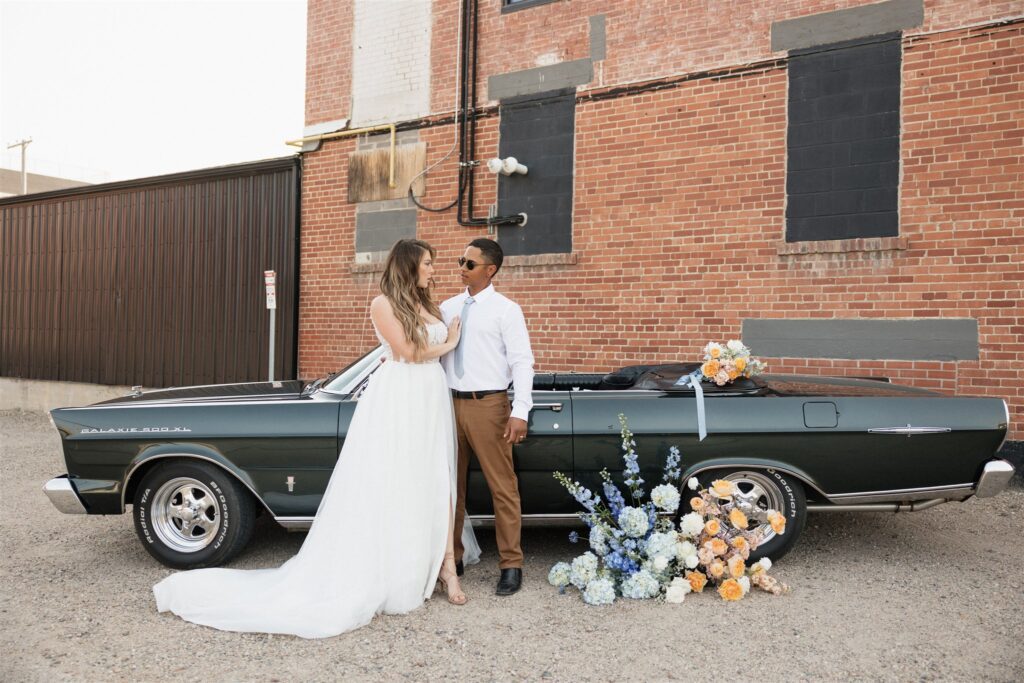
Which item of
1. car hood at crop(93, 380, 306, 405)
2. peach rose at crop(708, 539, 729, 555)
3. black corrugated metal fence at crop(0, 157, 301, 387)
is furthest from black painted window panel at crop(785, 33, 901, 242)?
black corrugated metal fence at crop(0, 157, 301, 387)

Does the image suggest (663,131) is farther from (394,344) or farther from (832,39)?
(394,344)

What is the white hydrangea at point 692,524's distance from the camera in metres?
3.86

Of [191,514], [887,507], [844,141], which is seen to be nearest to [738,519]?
[887,507]

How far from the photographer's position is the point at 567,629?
344cm

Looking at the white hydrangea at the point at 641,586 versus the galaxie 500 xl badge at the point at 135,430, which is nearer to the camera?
the white hydrangea at the point at 641,586

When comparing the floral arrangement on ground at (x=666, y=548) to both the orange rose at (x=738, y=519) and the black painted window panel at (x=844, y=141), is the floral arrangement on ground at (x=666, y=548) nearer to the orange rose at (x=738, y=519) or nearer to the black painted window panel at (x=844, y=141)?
the orange rose at (x=738, y=519)

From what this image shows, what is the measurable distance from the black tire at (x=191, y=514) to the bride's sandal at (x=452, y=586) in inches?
46.8

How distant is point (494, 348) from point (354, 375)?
39.9 inches

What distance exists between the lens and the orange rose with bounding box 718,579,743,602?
3.77m

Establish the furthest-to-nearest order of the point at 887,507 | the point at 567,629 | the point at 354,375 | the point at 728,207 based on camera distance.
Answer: the point at 728,207
the point at 354,375
the point at 887,507
the point at 567,629

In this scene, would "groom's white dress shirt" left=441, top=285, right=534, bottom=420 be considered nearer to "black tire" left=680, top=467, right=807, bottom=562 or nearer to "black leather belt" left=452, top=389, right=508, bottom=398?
"black leather belt" left=452, top=389, right=508, bottom=398

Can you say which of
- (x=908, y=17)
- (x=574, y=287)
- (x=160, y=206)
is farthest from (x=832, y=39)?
(x=160, y=206)

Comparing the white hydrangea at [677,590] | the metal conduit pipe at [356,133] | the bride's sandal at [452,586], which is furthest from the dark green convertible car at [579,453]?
the metal conduit pipe at [356,133]

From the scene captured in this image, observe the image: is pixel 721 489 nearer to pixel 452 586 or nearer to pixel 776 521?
pixel 776 521
